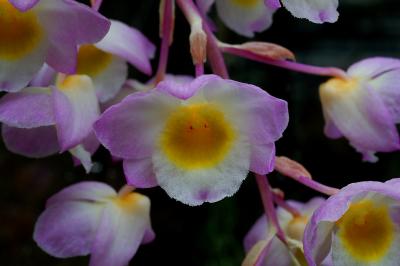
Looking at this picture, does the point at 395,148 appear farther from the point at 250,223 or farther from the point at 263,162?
the point at 250,223

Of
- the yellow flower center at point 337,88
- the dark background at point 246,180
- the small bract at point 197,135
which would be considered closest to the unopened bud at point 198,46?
the small bract at point 197,135

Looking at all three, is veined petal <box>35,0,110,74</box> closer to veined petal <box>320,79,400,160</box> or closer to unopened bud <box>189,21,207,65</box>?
unopened bud <box>189,21,207,65</box>

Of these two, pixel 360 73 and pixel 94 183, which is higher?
pixel 360 73

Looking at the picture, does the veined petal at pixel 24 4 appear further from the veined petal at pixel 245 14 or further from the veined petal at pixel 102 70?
the veined petal at pixel 245 14

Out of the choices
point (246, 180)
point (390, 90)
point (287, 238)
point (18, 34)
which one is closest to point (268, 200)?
point (287, 238)

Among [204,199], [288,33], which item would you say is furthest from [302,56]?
[204,199]

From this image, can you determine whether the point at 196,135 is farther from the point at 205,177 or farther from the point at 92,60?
the point at 92,60

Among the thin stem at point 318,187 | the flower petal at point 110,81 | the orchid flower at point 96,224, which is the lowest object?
the orchid flower at point 96,224

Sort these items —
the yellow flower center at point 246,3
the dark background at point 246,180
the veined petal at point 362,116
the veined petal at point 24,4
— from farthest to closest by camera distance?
the dark background at point 246,180 → the yellow flower center at point 246,3 → the veined petal at point 362,116 → the veined petal at point 24,4
